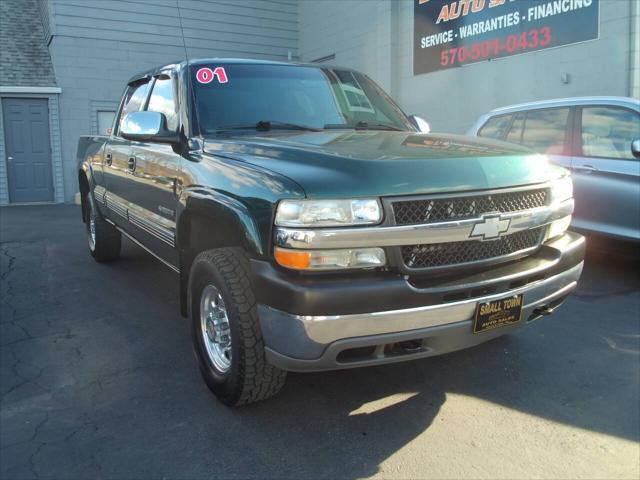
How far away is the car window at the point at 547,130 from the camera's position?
21.1ft

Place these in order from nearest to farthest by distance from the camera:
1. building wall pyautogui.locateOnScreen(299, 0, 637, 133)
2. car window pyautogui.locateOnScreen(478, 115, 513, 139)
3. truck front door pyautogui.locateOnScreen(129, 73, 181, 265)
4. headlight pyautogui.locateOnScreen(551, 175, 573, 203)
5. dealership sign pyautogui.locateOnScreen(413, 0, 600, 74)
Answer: headlight pyautogui.locateOnScreen(551, 175, 573, 203) → truck front door pyautogui.locateOnScreen(129, 73, 181, 265) → car window pyautogui.locateOnScreen(478, 115, 513, 139) → building wall pyautogui.locateOnScreen(299, 0, 637, 133) → dealership sign pyautogui.locateOnScreen(413, 0, 600, 74)

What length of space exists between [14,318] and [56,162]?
10930 mm

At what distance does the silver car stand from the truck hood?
2.88m

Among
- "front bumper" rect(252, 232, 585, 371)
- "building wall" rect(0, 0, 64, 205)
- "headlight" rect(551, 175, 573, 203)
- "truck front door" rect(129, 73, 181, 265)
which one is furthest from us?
"building wall" rect(0, 0, 64, 205)

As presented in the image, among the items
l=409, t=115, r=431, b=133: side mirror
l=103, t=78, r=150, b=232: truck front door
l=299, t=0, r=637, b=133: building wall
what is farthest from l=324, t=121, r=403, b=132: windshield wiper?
l=299, t=0, r=637, b=133: building wall

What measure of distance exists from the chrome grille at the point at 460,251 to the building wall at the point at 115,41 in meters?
13.8

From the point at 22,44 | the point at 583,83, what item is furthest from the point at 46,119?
the point at 583,83

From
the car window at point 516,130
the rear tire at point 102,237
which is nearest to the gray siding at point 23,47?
the rear tire at point 102,237

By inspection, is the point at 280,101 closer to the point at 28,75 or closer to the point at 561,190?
the point at 561,190

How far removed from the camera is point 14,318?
4.82m

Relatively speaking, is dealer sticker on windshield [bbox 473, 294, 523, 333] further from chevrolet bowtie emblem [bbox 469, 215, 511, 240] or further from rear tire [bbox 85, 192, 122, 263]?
rear tire [bbox 85, 192, 122, 263]

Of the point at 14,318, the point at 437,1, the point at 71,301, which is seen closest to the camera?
the point at 14,318

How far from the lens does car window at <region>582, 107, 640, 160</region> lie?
19.0 feet

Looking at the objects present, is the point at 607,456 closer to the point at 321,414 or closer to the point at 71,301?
the point at 321,414
